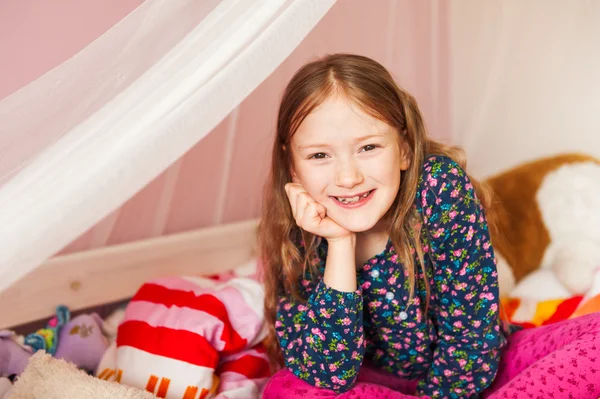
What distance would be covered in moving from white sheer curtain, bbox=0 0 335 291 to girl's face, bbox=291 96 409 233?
0.22 meters

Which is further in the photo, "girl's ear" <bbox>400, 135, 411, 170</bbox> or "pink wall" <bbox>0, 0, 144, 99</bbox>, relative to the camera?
"pink wall" <bbox>0, 0, 144, 99</bbox>

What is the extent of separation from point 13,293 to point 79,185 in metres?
0.87

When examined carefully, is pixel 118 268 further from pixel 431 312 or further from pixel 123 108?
pixel 123 108

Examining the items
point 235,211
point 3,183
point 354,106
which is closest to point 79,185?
point 3,183

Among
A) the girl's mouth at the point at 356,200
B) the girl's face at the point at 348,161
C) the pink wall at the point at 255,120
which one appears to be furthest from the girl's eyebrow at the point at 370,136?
the pink wall at the point at 255,120

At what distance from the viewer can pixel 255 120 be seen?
6.53 ft

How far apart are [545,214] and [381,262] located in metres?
0.79

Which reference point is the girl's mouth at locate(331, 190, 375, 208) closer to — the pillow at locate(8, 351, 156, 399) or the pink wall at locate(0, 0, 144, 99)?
the pillow at locate(8, 351, 156, 399)

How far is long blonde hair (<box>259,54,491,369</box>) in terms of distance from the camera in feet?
4.00

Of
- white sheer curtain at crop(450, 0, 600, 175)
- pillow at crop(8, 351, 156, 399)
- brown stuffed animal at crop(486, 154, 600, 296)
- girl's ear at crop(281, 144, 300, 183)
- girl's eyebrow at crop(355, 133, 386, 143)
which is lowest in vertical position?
pillow at crop(8, 351, 156, 399)

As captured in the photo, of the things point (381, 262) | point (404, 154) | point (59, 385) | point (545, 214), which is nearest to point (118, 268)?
point (59, 385)

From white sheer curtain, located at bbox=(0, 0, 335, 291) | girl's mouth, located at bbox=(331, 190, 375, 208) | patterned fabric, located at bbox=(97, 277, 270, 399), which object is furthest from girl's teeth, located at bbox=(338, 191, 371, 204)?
patterned fabric, located at bbox=(97, 277, 270, 399)

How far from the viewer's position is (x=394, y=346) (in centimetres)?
140

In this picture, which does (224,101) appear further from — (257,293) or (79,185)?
(257,293)
